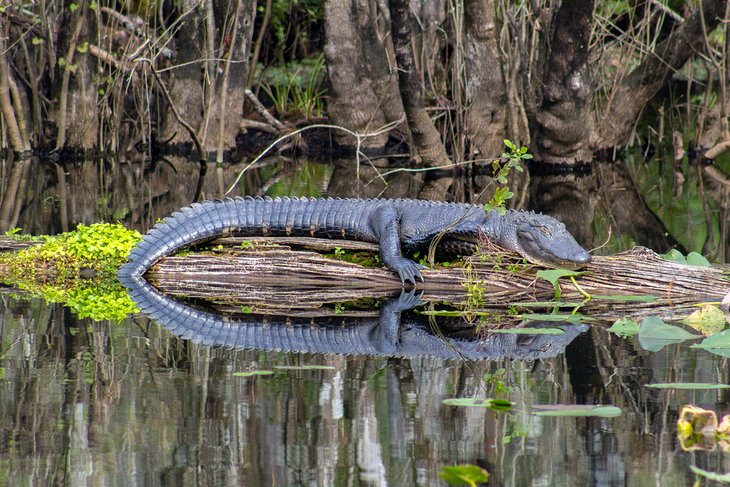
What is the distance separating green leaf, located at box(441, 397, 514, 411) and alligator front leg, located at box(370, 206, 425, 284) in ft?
7.61

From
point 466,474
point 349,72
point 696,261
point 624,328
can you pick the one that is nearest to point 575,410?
point 466,474

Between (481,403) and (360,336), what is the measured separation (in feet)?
4.44

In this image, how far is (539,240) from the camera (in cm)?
639

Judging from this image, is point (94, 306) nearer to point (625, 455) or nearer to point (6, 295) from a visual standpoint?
point (6, 295)

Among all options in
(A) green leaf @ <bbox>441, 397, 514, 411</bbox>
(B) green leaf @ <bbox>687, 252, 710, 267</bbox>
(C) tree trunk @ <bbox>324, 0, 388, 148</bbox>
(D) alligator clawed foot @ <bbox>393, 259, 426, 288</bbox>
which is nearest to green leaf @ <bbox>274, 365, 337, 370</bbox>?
(A) green leaf @ <bbox>441, 397, 514, 411</bbox>

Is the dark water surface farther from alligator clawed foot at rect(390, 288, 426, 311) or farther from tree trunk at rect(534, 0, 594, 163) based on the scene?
tree trunk at rect(534, 0, 594, 163)

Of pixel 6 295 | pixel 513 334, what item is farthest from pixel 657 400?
pixel 6 295

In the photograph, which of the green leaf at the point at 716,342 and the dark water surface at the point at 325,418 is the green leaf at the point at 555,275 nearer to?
the dark water surface at the point at 325,418

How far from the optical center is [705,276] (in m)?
6.18

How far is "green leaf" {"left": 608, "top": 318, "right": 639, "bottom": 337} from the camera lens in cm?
518

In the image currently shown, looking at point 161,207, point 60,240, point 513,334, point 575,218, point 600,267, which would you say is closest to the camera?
point 513,334

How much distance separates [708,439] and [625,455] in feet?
1.10

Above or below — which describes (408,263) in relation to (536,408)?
above

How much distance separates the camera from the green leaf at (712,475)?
316 cm
